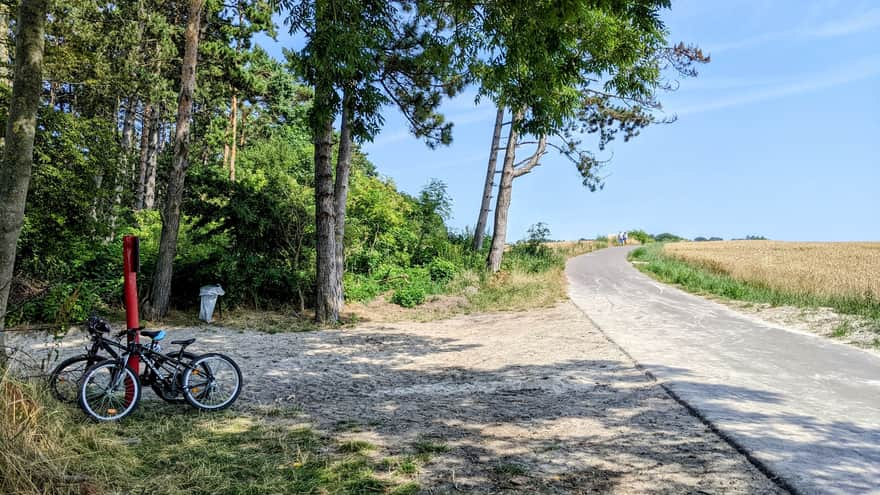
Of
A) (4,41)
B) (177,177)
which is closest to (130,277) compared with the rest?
(177,177)

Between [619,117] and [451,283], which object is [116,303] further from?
[619,117]

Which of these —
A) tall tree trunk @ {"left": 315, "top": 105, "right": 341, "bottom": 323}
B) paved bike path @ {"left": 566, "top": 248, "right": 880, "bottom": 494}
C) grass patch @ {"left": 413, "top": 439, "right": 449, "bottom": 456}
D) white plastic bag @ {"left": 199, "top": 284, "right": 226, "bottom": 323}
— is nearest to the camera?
paved bike path @ {"left": 566, "top": 248, "right": 880, "bottom": 494}

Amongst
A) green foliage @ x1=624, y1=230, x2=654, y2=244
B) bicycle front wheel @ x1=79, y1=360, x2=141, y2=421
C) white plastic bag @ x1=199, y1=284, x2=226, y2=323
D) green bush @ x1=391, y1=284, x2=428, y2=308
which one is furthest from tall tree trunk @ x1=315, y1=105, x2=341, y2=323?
green foliage @ x1=624, y1=230, x2=654, y2=244

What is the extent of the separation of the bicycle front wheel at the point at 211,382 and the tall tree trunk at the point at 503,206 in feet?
47.0

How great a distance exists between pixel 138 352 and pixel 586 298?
12614 mm

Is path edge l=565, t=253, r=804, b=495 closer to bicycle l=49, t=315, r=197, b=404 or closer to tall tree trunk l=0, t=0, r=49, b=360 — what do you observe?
bicycle l=49, t=315, r=197, b=404

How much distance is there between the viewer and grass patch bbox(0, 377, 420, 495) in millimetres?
3770

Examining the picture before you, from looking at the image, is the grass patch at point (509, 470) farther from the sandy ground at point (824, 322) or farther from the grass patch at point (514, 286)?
the grass patch at point (514, 286)

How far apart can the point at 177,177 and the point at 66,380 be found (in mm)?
7317

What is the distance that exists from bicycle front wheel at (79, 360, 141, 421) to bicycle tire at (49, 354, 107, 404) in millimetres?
158

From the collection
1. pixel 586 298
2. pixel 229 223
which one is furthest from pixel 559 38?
pixel 586 298

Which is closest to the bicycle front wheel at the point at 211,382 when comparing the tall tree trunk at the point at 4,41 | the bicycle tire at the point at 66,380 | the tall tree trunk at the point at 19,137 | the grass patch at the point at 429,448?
the bicycle tire at the point at 66,380

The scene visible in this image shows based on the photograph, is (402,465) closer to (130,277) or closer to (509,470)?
(509,470)

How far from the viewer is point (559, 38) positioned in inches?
270
